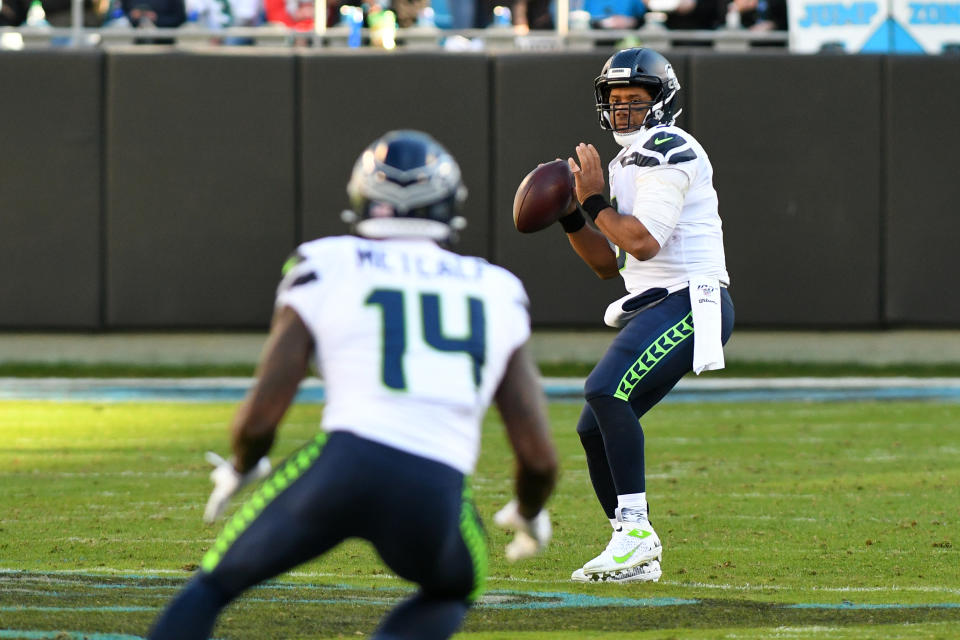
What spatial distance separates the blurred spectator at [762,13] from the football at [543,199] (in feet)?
30.9

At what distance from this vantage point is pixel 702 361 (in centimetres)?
545

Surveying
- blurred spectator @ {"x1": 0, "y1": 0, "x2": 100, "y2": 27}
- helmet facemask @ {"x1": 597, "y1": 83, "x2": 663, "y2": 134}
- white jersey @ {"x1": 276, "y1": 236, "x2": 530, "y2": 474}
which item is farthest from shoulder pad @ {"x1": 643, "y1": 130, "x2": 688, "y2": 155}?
blurred spectator @ {"x1": 0, "y1": 0, "x2": 100, "y2": 27}

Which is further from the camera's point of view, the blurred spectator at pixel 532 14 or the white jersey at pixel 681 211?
A: the blurred spectator at pixel 532 14

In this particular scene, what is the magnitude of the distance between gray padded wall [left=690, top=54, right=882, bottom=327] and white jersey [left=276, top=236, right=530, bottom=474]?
11.8 metres

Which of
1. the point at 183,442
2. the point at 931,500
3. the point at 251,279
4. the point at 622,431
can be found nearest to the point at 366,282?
the point at 622,431

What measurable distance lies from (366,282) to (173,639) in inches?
31.0

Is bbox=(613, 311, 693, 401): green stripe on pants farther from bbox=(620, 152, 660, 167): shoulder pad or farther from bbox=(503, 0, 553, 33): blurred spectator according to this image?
bbox=(503, 0, 553, 33): blurred spectator

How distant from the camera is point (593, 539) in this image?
6.41 meters

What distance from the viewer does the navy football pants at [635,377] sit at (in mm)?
5379

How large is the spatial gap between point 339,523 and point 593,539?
359 centimetres

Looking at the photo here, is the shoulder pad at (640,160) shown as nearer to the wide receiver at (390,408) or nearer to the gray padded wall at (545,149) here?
the wide receiver at (390,408)

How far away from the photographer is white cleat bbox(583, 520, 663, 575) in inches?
212

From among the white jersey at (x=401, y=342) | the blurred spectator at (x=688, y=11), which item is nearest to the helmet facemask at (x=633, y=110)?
the white jersey at (x=401, y=342)

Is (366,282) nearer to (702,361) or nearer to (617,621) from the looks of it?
(617,621)
